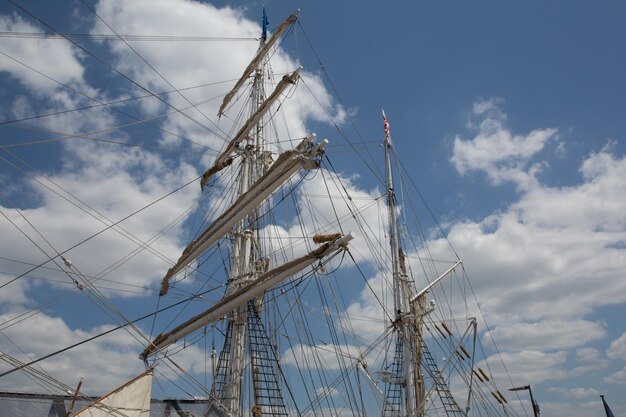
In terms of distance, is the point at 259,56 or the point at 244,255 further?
the point at 259,56

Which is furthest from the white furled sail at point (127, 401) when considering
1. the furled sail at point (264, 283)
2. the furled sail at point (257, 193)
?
the furled sail at point (257, 193)

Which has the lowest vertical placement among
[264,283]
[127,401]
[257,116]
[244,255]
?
[127,401]

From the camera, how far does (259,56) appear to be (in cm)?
2855

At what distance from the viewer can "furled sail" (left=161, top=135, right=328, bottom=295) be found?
57.8 ft

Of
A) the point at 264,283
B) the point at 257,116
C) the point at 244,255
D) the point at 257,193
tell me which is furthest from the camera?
the point at 257,116

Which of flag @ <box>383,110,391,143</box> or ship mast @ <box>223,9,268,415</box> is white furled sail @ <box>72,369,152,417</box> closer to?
ship mast @ <box>223,9,268,415</box>

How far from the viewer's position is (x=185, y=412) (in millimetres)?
19031

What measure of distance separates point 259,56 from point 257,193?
1182cm

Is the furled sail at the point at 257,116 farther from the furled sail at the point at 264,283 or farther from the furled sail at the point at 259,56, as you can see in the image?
the furled sail at the point at 264,283

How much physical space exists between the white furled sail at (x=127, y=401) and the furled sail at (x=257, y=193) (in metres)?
6.57

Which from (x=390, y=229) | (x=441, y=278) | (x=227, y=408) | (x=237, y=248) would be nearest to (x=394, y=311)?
(x=390, y=229)

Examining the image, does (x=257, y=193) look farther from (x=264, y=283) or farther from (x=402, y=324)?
(x=402, y=324)

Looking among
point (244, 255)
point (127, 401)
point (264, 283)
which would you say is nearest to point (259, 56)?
point (244, 255)

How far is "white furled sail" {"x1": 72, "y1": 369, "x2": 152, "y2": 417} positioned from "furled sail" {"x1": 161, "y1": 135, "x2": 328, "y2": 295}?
6.57 meters
